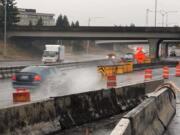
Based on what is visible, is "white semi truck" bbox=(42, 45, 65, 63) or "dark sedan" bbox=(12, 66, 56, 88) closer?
"dark sedan" bbox=(12, 66, 56, 88)

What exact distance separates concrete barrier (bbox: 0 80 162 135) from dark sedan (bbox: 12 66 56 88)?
752cm

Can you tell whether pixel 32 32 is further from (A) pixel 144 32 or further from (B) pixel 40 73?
(B) pixel 40 73

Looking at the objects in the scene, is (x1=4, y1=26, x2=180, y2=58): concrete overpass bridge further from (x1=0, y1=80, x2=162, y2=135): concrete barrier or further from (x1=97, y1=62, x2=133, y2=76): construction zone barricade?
(x1=0, y1=80, x2=162, y2=135): concrete barrier

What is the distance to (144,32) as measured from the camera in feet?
322

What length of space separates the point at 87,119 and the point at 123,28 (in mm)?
82569

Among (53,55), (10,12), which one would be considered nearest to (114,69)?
(53,55)

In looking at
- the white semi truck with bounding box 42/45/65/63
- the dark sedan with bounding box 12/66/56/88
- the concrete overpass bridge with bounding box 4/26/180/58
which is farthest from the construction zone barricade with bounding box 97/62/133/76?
the concrete overpass bridge with bounding box 4/26/180/58

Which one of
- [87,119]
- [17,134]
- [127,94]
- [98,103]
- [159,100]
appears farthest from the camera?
[127,94]

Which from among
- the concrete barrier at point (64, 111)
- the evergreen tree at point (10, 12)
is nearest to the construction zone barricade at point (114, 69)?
the concrete barrier at point (64, 111)

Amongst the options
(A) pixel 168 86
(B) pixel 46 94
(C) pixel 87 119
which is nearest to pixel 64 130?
(C) pixel 87 119

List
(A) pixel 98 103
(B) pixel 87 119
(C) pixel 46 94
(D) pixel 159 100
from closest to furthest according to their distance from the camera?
(D) pixel 159 100
(B) pixel 87 119
(A) pixel 98 103
(C) pixel 46 94

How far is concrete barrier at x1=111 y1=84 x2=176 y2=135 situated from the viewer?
7.99m

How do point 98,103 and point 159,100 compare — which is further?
point 98,103

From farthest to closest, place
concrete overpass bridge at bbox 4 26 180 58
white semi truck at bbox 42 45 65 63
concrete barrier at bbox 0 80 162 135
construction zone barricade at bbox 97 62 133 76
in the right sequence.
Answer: concrete overpass bridge at bbox 4 26 180 58 < white semi truck at bbox 42 45 65 63 < construction zone barricade at bbox 97 62 133 76 < concrete barrier at bbox 0 80 162 135
